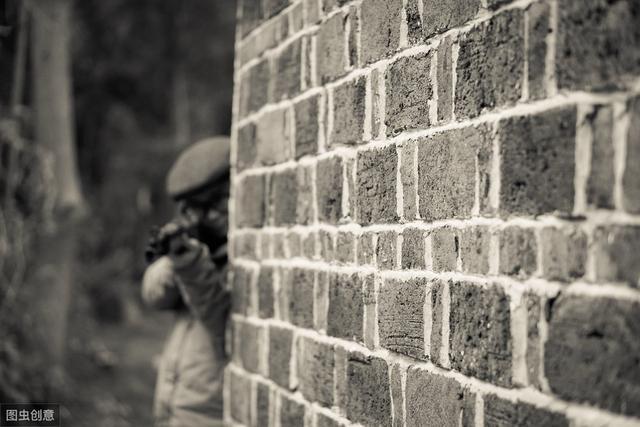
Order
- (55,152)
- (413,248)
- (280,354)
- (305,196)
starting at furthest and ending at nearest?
1. (55,152)
2. (280,354)
3. (305,196)
4. (413,248)

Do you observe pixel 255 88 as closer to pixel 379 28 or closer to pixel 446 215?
pixel 379 28

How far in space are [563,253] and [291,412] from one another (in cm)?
156

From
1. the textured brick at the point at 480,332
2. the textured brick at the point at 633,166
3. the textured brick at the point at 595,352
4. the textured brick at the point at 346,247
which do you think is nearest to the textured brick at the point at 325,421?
the textured brick at the point at 346,247

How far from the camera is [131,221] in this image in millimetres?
13891

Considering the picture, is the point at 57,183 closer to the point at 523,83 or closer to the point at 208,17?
the point at 523,83

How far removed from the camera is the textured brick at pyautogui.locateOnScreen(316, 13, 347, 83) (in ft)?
8.35

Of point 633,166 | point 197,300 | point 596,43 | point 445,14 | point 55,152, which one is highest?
point 55,152

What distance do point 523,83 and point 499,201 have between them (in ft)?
0.87

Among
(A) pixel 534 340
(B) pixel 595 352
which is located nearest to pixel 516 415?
(A) pixel 534 340

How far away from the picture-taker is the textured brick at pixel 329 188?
2533mm

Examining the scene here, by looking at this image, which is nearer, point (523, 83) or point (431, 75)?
point (523, 83)

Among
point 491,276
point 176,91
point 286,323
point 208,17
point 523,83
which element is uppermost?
point 208,17

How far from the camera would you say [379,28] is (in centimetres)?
231

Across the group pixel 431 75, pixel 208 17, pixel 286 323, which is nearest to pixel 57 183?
pixel 286 323
